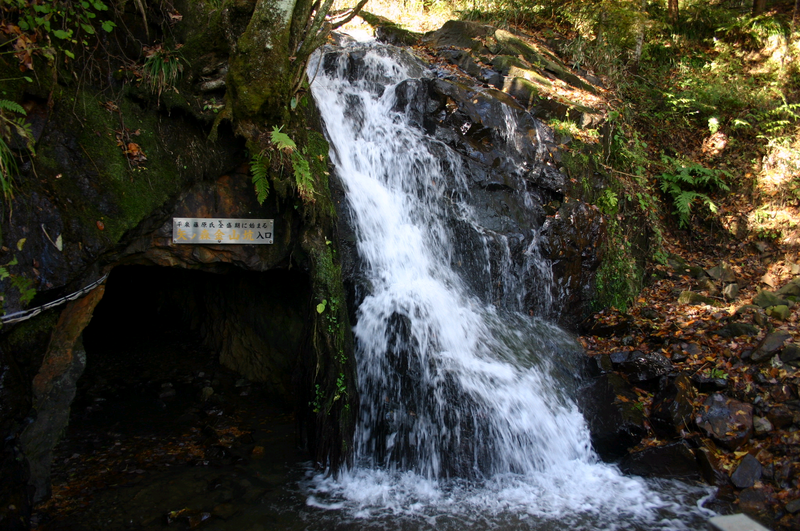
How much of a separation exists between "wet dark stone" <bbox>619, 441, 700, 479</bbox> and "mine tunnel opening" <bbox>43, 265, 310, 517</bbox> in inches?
157

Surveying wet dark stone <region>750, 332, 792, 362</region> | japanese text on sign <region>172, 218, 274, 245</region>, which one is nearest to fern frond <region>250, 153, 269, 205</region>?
japanese text on sign <region>172, 218, 274, 245</region>

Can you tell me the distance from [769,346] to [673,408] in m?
1.59

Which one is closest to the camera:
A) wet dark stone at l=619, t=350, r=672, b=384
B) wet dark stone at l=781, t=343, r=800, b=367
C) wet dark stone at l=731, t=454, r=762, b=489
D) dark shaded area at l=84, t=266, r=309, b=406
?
wet dark stone at l=731, t=454, r=762, b=489

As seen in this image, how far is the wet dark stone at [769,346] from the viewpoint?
18.8 feet

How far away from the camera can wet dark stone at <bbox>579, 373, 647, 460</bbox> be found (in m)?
5.57

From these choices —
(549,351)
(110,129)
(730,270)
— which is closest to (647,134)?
(730,270)

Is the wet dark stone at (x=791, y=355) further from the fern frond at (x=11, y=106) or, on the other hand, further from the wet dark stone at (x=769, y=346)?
the fern frond at (x=11, y=106)

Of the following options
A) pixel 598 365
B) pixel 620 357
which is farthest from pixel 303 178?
pixel 620 357

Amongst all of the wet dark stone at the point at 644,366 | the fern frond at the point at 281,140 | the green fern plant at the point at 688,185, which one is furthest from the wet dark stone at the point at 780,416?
the fern frond at the point at 281,140

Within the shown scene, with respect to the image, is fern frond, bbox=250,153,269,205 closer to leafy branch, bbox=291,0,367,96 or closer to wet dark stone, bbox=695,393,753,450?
leafy branch, bbox=291,0,367,96

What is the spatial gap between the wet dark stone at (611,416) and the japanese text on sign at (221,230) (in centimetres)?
473

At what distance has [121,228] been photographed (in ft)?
14.3

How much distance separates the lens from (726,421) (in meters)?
5.28

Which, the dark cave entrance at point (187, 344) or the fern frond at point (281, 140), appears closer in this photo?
the fern frond at point (281, 140)
